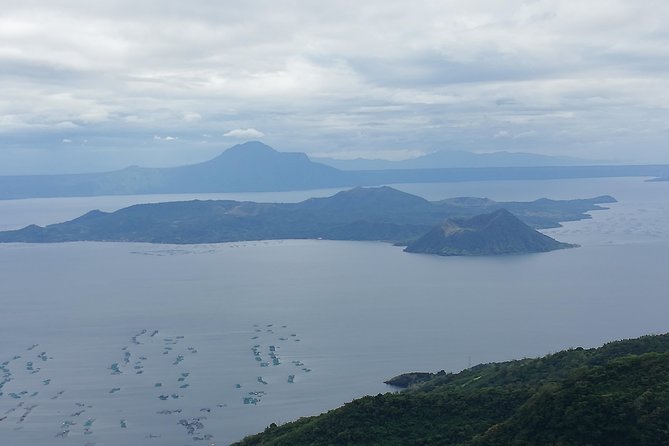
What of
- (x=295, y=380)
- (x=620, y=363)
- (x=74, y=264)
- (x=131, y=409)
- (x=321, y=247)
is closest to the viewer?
(x=620, y=363)

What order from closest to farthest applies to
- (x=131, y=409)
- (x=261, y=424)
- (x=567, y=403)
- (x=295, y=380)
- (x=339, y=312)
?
(x=567, y=403)
(x=261, y=424)
(x=131, y=409)
(x=295, y=380)
(x=339, y=312)

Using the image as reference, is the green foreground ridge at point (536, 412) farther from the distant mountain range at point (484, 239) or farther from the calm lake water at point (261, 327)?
the distant mountain range at point (484, 239)

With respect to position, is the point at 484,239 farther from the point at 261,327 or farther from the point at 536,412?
the point at 536,412

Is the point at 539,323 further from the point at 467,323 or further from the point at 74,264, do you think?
the point at 74,264

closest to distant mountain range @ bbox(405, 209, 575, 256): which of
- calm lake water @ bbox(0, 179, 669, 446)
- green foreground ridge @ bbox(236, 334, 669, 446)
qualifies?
calm lake water @ bbox(0, 179, 669, 446)

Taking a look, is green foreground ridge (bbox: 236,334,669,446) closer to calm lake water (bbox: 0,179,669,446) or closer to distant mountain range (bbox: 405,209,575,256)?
calm lake water (bbox: 0,179,669,446)

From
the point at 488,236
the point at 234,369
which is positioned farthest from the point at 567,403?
the point at 488,236
